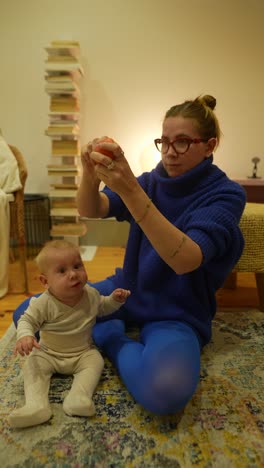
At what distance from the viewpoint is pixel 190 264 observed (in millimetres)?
783

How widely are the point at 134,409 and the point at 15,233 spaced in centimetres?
119

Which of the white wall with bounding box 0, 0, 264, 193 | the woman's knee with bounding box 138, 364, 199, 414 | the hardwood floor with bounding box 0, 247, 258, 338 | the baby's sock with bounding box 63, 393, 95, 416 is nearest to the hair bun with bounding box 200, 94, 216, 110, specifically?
the woman's knee with bounding box 138, 364, 199, 414

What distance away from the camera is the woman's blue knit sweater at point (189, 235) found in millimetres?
859

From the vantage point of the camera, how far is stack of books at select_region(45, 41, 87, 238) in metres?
2.16

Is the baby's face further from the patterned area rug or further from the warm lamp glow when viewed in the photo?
the warm lamp glow

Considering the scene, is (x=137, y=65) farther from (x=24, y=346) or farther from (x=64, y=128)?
(x=24, y=346)

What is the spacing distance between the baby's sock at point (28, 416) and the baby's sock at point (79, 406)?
47mm

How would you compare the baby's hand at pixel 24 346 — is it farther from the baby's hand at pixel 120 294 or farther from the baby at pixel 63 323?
the baby's hand at pixel 120 294

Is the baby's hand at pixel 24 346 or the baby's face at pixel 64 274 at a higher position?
the baby's face at pixel 64 274

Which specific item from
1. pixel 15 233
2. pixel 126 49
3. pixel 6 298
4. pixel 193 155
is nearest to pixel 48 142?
pixel 126 49

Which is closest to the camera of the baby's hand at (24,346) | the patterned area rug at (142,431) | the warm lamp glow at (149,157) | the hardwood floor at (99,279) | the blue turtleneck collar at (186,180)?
the patterned area rug at (142,431)

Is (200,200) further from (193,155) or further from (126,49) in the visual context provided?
(126,49)

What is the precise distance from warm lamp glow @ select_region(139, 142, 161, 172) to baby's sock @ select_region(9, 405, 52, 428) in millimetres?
1896

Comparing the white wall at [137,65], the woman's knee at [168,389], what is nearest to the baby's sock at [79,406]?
the woman's knee at [168,389]
